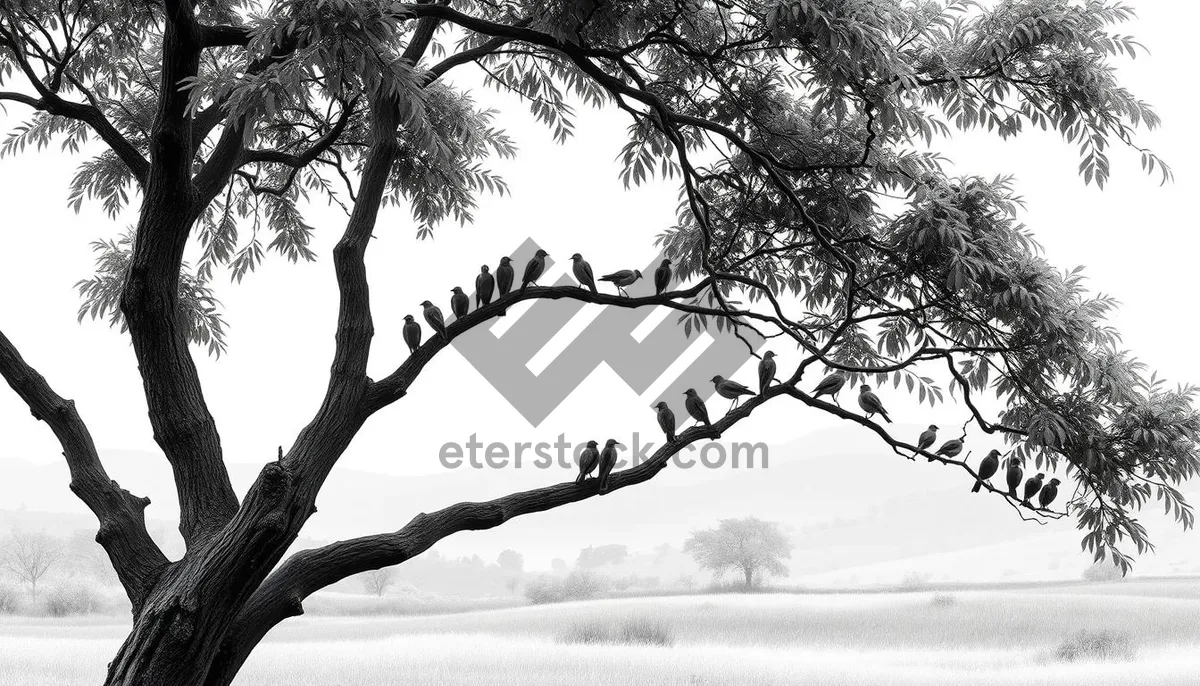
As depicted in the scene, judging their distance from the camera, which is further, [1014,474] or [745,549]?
[745,549]

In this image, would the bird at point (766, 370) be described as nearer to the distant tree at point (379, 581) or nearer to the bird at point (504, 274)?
the bird at point (504, 274)

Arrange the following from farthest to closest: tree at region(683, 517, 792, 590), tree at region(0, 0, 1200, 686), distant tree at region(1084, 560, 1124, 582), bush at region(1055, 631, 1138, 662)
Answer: tree at region(683, 517, 792, 590) → distant tree at region(1084, 560, 1124, 582) → bush at region(1055, 631, 1138, 662) → tree at region(0, 0, 1200, 686)

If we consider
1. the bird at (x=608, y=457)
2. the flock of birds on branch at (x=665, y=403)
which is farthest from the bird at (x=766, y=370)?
the bird at (x=608, y=457)

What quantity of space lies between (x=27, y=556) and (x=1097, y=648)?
70.8ft

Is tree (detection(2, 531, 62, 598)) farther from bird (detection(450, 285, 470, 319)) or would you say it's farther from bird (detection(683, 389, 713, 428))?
bird (detection(683, 389, 713, 428))

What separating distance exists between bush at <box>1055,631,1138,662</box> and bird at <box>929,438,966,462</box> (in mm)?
7202

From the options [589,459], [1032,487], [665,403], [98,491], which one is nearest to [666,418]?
[665,403]

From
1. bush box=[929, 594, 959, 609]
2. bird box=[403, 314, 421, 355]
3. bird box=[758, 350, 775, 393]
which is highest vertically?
bird box=[403, 314, 421, 355]

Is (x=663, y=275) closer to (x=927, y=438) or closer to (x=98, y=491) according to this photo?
(x=927, y=438)

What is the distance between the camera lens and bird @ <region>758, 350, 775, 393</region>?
17.4ft

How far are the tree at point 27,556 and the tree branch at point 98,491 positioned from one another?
61.6ft

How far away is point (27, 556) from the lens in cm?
2131

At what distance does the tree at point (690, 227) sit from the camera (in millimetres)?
4621

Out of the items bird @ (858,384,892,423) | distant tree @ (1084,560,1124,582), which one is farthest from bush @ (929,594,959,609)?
bird @ (858,384,892,423)
